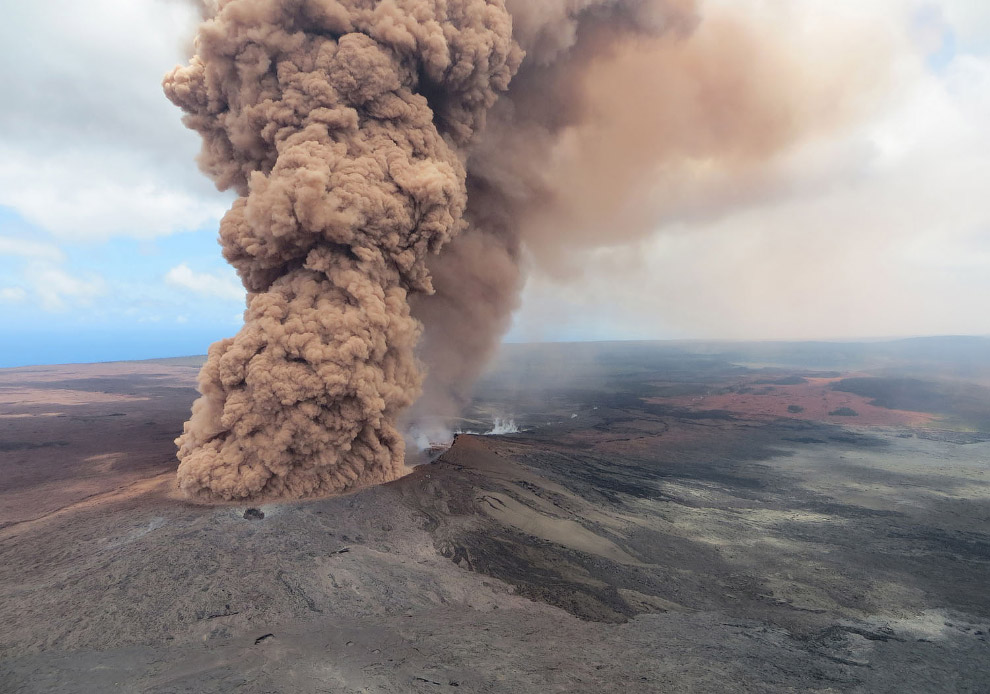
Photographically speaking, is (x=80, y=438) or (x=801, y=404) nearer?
(x=80, y=438)

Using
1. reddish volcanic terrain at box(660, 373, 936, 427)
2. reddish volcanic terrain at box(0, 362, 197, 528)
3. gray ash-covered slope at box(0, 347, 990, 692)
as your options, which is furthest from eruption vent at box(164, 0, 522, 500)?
reddish volcanic terrain at box(660, 373, 936, 427)

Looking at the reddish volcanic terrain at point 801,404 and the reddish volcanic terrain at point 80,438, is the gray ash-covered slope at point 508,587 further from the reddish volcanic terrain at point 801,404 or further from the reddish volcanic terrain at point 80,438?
the reddish volcanic terrain at point 801,404

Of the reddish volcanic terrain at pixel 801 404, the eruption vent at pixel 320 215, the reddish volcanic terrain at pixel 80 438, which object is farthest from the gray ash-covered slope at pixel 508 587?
the reddish volcanic terrain at pixel 801 404

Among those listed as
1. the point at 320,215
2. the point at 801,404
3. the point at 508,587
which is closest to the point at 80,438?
the point at 320,215

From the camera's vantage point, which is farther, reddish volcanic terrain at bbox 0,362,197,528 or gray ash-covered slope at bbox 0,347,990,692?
reddish volcanic terrain at bbox 0,362,197,528

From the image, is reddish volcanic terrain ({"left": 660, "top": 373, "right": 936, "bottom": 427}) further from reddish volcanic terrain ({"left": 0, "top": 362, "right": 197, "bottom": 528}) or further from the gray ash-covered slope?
reddish volcanic terrain ({"left": 0, "top": 362, "right": 197, "bottom": 528})

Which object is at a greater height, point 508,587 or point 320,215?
point 320,215

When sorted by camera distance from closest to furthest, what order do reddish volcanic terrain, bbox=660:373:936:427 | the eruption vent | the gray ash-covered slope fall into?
the gray ash-covered slope, the eruption vent, reddish volcanic terrain, bbox=660:373:936:427

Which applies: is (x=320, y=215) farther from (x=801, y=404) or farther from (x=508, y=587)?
(x=801, y=404)
